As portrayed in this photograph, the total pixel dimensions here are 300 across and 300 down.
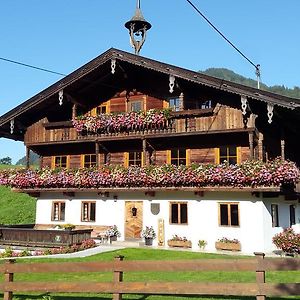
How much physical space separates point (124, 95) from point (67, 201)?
7518 millimetres

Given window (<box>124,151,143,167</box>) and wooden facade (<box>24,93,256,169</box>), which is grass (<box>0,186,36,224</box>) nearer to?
wooden facade (<box>24,93,256,169</box>)

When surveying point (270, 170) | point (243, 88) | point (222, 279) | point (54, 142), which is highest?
point (243, 88)

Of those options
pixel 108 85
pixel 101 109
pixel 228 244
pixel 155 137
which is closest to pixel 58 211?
pixel 101 109

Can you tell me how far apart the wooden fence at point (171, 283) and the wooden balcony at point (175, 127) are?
14609 millimetres

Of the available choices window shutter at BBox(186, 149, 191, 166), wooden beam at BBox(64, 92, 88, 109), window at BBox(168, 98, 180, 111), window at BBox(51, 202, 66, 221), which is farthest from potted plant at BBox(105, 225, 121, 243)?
wooden beam at BBox(64, 92, 88, 109)

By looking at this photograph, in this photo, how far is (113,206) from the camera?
1019 inches

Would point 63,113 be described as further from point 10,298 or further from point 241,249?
point 10,298

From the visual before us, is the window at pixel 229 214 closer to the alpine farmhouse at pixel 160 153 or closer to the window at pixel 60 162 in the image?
the alpine farmhouse at pixel 160 153

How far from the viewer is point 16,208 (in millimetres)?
48375

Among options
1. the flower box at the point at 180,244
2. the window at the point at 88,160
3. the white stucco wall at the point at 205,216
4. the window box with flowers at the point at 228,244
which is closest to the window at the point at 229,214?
the white stucco wall at the point at 205,216

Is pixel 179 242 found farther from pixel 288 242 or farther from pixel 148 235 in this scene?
pixel 288 242

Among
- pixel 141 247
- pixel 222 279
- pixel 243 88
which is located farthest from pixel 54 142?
pixel 222 279

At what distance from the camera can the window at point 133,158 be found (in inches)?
1035

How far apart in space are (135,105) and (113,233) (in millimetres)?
7768
